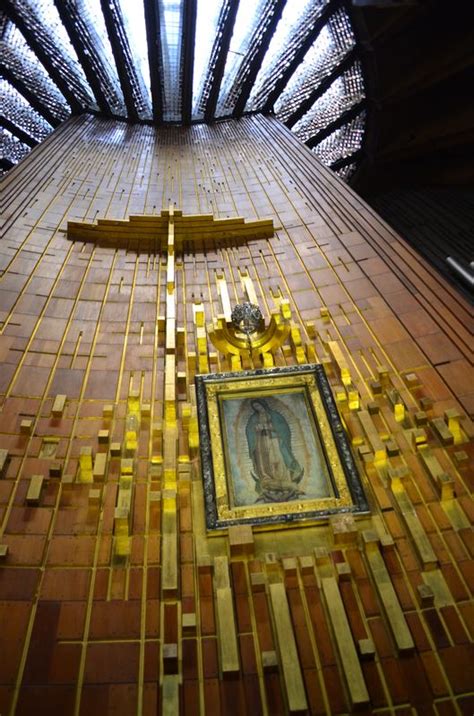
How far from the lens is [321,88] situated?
814 centimetres

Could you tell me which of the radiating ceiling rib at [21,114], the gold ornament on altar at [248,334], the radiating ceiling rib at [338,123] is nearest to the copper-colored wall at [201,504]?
the gold ornament on altar at [248,334]

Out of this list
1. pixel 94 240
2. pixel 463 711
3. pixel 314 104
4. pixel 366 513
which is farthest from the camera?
pixel 314 104

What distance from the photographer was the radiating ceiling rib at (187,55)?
6.53 m

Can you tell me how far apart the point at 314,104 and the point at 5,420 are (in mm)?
7640

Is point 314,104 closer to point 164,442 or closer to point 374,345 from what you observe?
point 374,345

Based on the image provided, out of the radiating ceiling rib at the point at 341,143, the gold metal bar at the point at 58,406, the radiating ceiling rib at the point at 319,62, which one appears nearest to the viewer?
the gold metal bar at the point at 58,406

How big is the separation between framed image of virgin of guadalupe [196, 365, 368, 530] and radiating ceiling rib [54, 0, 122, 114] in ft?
20.4

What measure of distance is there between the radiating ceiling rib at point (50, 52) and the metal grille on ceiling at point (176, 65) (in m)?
0.01

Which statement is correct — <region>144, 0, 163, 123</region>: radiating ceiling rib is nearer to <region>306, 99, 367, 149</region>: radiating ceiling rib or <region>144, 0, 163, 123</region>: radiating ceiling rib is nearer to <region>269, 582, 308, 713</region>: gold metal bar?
<region>306, 99, 367, 149</region>: radiating ceiling rib

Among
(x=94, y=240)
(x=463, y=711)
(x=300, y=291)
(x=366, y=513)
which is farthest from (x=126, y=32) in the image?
(x=463, y=711)

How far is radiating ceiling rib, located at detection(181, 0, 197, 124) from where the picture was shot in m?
6.53

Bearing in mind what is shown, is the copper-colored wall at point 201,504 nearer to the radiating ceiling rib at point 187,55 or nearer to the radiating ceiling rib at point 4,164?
the radiating ceiling rib at point 187,55

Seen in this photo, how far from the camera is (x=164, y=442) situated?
278cm

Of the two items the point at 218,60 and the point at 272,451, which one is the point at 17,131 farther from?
the point at 272,451
